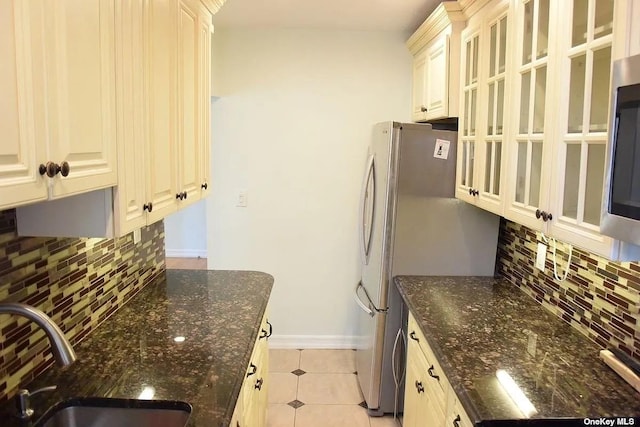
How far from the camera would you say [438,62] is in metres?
3.01

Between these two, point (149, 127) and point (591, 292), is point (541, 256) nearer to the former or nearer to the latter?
point (591, 292)

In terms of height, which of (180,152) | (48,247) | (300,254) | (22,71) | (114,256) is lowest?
(300,254)

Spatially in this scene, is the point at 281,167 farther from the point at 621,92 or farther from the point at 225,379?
the point at 621,92

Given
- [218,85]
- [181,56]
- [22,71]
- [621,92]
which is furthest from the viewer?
[218,85]

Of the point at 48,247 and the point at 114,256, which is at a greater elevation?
the point at 48,247

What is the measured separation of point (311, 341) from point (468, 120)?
223 cm

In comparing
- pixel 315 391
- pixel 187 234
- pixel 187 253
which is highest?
pixel 187 234

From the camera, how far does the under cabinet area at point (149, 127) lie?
142cm

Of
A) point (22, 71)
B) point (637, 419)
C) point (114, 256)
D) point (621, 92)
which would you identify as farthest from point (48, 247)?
point (637, 419)

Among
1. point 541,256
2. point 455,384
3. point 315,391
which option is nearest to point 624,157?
point 455,384

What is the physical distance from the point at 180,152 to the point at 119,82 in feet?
2.10

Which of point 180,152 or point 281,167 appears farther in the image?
point 281,167

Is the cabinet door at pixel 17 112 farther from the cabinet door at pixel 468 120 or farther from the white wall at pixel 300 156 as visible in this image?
the white wall at pixel 300 156

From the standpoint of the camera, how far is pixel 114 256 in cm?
209
